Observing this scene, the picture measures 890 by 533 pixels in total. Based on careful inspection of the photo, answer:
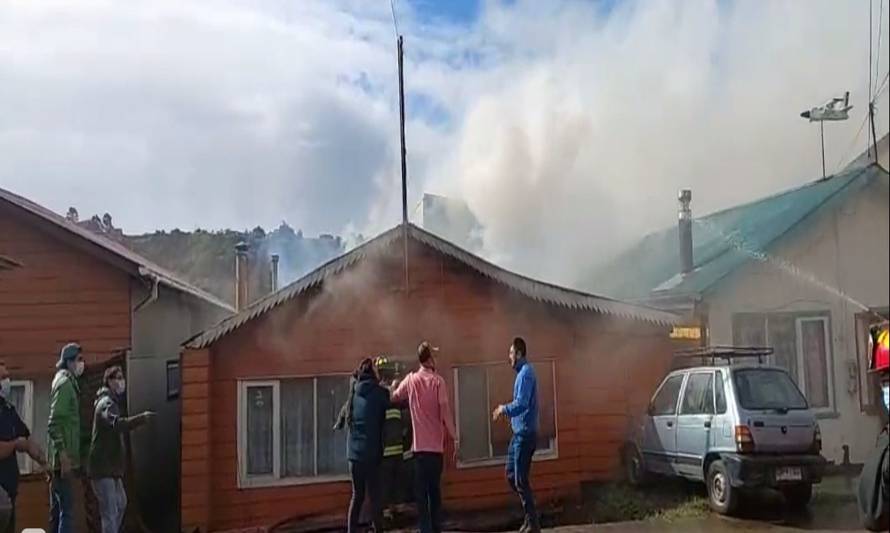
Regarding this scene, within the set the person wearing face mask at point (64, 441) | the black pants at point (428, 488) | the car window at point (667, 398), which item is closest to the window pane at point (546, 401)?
the car window at point (667, 398)

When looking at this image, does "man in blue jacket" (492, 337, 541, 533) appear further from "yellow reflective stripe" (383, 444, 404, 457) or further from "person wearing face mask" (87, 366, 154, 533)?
"person wearing face mask" (87, 366, 154, 533)

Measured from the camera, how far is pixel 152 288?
12.3 metres

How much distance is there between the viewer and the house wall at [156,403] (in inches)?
484

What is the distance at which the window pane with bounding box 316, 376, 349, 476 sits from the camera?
11.6 metres

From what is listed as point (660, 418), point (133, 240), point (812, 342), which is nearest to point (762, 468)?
point (660, 418)

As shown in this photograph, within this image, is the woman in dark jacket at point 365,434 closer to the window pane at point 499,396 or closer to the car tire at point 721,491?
the window pane at point 499,396

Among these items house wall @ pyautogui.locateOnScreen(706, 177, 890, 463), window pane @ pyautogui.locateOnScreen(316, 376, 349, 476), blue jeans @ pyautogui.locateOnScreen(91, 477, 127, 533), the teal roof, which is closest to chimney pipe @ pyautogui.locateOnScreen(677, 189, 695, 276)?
the teal roof

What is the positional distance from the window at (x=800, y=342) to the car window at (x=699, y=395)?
2928 mm

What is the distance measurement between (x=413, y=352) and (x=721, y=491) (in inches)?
→ 158

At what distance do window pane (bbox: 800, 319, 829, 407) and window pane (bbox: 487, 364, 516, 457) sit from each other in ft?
16.3

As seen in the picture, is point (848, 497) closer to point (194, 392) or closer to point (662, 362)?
point (662, 362)

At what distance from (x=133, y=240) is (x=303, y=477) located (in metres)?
14.0

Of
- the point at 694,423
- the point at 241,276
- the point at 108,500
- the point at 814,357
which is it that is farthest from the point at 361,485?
the point at 241,276

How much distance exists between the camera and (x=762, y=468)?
1033 centimetres
